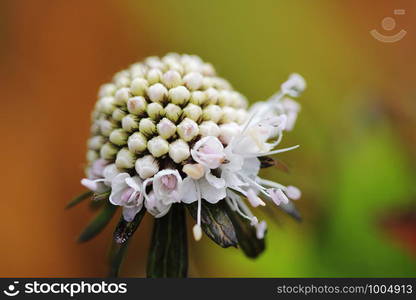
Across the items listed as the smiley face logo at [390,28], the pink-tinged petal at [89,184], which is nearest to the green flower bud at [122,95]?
the pink-tinged petal at [89,184]

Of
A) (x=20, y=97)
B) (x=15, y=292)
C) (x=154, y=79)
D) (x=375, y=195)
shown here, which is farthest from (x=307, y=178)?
(x=20, y=97)

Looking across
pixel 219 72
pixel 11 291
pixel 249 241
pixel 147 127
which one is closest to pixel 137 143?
pixel 147 127

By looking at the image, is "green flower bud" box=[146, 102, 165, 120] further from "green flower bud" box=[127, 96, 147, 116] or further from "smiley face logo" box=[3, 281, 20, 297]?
"smiley face logo" box=[3, 281, 20, 297]

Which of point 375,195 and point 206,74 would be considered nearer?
point 206,74

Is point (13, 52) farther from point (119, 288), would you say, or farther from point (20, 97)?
point (119, 288)

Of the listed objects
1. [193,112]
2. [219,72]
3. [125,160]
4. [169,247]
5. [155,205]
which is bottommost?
[169,247]

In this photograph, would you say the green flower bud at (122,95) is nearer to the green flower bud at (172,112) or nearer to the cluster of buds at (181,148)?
the cluster of buds at (181,148)

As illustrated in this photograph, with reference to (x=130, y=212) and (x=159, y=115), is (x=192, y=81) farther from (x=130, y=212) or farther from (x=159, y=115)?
(x=130, y=212)
